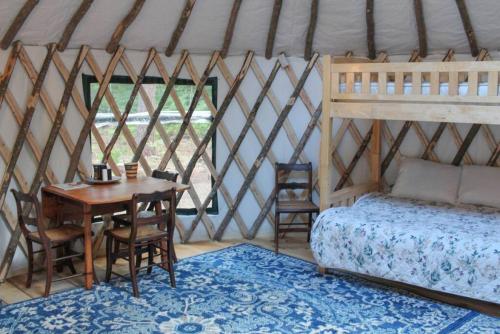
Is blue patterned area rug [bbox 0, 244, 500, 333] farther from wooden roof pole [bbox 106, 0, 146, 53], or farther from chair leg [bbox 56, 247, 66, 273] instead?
wooden roof pole [bbox 106, 0, 146, 53]

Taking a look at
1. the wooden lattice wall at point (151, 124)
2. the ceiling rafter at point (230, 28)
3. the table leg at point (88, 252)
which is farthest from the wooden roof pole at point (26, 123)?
the ceiling rafter at point (230, 28)

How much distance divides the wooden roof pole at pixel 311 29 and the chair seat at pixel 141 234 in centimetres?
228

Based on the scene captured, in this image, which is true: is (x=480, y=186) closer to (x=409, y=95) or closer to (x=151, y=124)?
(x=409, y=95)

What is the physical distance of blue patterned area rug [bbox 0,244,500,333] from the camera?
10.7ft

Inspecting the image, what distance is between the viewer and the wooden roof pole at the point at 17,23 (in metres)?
3.70

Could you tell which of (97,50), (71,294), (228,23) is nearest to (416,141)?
(228,23)

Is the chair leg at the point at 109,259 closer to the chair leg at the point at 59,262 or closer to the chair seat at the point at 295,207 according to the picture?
the chair leg at the point at 59,262

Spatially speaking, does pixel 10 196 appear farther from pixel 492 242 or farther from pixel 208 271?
pixel 492 242

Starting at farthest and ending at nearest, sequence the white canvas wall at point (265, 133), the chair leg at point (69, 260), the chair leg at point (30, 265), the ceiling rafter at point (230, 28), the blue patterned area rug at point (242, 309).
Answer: the white canvas wall at point (265, 133) < the ceiling rafter at point (230, 28) < the chair leg at point (69, 260) < the chair leg at point (30, 265) < the blue patterned area rug at point (242, 309)

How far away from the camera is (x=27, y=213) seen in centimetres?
429

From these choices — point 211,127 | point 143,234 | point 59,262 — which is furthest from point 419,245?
point 59,262

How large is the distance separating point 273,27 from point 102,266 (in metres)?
2.56

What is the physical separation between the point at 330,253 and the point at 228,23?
2174 millimetres

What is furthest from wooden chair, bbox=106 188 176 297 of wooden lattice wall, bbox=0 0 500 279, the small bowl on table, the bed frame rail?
the bed frame rail
